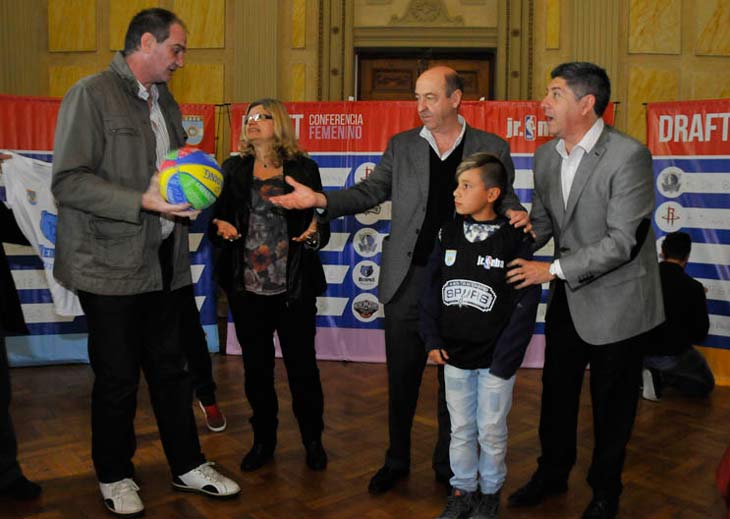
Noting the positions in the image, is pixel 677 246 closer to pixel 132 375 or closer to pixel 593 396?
pixel 593 396

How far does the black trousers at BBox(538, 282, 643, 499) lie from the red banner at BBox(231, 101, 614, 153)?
292 centimetres

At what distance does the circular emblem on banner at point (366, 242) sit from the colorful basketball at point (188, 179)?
3157 mm

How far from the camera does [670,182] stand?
5402 mm

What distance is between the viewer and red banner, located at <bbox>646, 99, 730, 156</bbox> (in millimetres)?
5180

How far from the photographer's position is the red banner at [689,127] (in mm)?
5180

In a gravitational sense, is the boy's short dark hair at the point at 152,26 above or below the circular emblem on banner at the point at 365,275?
above

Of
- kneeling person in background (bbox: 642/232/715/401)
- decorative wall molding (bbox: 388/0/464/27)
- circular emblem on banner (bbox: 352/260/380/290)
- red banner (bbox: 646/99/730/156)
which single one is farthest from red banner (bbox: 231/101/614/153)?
decorative wall molding (bbox: 388/0/464/27)

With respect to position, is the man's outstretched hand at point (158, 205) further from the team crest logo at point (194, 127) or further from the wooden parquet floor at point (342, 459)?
the team crest logo at point (194, 127)

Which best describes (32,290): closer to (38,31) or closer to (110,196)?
(110,196)

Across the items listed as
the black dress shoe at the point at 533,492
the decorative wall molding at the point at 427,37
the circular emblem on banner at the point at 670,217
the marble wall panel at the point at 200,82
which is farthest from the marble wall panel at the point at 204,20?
the black dress shoe at the point at 533,492

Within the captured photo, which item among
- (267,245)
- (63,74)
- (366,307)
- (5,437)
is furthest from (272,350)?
(63,74)

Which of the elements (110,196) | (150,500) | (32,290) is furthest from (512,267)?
(32,290)

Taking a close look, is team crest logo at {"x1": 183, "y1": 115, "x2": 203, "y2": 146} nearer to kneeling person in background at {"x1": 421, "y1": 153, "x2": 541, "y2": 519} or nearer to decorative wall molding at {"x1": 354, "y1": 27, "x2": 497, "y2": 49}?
decorative wall molding at {"x1": 354, "y1": 27, "x2": 497, "y2": 49}

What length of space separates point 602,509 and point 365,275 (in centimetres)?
321
